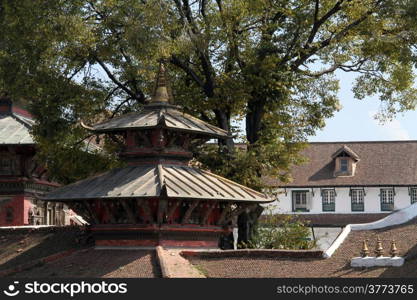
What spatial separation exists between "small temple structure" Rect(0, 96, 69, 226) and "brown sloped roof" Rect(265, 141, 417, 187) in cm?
2567

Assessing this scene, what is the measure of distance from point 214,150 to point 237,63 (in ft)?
13.2

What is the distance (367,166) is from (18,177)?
33.1 metres

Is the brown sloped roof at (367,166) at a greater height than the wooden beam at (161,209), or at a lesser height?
greater

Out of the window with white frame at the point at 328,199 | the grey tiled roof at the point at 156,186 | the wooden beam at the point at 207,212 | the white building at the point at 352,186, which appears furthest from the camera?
the window with white frame at the point at 328,199

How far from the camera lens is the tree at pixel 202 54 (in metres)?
32.5

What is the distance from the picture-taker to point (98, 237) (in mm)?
27000

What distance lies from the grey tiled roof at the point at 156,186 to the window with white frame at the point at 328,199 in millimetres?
40333

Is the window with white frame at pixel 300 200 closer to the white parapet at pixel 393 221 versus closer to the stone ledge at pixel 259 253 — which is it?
the white parapet at pixel 393 221

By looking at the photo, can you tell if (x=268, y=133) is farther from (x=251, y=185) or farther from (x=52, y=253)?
(x=52, y=253)

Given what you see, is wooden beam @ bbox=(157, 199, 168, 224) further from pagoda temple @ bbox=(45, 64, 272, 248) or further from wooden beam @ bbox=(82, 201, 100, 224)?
wooden beam @ bbox=(82, 201, 100, 224)

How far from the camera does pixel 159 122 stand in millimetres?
27016

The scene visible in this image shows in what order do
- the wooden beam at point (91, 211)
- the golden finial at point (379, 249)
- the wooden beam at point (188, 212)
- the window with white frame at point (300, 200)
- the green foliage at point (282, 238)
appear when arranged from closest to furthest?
the golden finial at point (379, 249) < the wooden beam at point (188, 212) < the wooden beam at point (91, 211) < the green foliage at point (282, 238) < the window with white frame at point (300, 200)

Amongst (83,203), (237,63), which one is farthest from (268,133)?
(83,203)

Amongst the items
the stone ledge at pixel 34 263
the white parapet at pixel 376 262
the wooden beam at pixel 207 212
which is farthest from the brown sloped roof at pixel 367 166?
the white parapet at pixel 376 262
